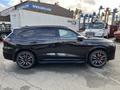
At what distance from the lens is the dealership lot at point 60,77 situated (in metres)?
5.17

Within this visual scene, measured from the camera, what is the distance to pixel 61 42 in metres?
6.75

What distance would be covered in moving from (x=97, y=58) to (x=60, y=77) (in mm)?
1855

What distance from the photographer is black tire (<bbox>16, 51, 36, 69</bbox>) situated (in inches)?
270

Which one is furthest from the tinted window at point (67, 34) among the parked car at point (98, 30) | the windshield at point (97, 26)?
the windshield at point (97, 26)

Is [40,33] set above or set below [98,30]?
above

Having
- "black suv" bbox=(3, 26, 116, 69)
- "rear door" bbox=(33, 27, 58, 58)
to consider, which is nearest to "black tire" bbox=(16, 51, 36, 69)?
"black suv" bbox=(3, 26, 116, 69)

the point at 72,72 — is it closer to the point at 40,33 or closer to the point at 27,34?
the point at 40,33

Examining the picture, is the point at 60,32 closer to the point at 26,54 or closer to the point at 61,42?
the point at 61,42

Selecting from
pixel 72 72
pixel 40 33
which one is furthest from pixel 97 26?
pixel 72 72

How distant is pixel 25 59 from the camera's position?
22.5 ft

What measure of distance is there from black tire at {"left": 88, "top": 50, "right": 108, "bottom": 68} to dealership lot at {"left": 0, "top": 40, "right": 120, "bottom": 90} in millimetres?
229

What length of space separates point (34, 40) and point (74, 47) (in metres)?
1.53

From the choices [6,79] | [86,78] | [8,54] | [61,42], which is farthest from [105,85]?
[8,54]

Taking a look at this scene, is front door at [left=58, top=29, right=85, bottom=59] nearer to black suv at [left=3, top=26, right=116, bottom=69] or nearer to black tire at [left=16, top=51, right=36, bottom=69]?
black suv at [left=3, top=26, right=116, bottom=69]
